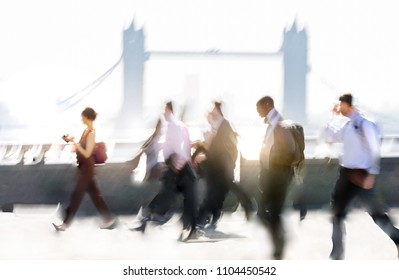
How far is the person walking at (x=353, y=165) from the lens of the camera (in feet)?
12.9

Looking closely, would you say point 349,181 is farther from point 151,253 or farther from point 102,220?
point 102,220

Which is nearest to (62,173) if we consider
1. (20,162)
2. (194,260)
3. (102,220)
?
(20,162)

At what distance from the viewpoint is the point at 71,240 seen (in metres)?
4.75

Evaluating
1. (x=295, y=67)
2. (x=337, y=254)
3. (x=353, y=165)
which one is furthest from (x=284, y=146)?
(x=295, y=67)

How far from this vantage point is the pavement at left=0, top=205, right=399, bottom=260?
4.30 m

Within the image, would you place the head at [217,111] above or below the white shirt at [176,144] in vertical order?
above

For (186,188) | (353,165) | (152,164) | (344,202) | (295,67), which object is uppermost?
(353,165)

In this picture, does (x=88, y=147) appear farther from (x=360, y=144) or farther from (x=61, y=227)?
(x=360, y=144)

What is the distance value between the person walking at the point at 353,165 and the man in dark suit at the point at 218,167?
3.88ft

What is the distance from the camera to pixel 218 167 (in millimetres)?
5148

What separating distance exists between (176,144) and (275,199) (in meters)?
1.16

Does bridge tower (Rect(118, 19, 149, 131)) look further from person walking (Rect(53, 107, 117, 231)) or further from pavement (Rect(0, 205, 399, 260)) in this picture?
person walking (Rect(53, 107, 117, 231))

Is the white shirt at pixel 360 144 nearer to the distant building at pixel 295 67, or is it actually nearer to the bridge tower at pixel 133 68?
the distant building at pixel 295 67

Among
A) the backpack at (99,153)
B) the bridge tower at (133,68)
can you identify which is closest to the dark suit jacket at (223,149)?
the backpack at (99,153)
